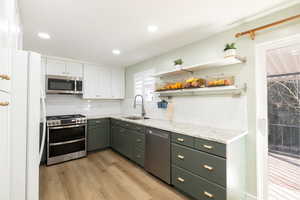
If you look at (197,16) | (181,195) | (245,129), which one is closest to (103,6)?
(197,16)

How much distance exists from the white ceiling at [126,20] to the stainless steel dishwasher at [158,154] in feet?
5.24

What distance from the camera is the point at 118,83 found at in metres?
4.25

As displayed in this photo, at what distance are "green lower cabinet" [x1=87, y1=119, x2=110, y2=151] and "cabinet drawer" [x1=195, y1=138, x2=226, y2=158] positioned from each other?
2.65 m

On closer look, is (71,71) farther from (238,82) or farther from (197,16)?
(238,82)

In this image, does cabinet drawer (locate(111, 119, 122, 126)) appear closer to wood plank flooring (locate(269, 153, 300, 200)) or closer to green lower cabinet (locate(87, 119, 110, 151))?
green lower cabinet (locate(87, 119, 110, 151))

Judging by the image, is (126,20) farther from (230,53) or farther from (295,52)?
(295,52)

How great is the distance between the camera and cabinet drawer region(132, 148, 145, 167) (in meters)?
2.58

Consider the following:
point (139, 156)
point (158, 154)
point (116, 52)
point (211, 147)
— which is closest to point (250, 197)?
point (211, 147)

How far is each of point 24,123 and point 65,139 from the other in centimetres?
191

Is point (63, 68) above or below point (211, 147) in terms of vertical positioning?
above

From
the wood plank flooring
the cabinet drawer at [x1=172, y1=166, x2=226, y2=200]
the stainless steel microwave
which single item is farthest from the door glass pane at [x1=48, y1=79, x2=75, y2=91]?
the wood plank flooring

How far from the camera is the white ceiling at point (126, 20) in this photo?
1.51 metres

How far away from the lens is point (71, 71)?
3.45 metres

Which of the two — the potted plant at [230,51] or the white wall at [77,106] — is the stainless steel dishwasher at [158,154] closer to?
the potted plant at [230,51]
